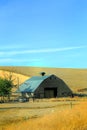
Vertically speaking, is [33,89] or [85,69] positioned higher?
[85,69]

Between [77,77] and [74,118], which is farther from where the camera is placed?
[77,77]

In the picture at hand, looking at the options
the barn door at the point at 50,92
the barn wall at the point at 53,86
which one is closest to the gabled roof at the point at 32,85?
the barn wall at the point at 53,86

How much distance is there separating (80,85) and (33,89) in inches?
1607

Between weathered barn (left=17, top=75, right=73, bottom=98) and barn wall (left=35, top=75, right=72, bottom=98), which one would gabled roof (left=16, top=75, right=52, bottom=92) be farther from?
barn wall (left=35, top=75, right=72, bottom=98)

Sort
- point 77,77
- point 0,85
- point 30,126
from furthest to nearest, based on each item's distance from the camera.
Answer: point 77,77 → point 0,85 → point 30,126

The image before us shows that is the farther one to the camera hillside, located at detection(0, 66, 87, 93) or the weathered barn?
hillside, located at detection(0, 66, 87, 93)

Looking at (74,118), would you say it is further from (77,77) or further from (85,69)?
(85,69)

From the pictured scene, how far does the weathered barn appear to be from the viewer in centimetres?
7481

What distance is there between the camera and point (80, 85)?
11350cm

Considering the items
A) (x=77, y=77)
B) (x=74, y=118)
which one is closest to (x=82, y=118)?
(x=74, y=118)

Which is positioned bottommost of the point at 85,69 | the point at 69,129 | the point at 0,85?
the point at 69,129

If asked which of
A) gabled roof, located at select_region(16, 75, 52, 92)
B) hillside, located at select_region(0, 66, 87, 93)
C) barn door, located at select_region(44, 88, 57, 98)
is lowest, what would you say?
barn door, located at select_region(44, 88, 57, 98)

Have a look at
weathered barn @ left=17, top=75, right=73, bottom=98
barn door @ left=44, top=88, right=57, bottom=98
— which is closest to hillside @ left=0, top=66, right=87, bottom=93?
weathered barn @ left=17, top=75, right=73, bottom=98

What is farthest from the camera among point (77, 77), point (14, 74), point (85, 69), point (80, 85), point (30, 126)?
point (85, 69)
